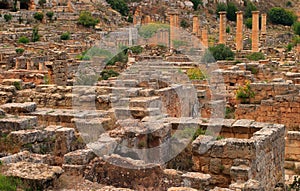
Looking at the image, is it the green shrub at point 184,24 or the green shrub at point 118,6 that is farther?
the green shrub at point 184,24

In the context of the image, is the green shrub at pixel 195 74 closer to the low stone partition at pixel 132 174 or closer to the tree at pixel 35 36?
the low stone partition at pixel 132 174

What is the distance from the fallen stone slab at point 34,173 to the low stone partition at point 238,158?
2.76 m

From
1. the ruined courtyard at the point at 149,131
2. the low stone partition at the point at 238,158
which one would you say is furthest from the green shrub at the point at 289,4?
the low stone partition at the point at 238,158

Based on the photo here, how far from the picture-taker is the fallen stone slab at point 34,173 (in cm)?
701

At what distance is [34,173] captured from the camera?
7180 mm

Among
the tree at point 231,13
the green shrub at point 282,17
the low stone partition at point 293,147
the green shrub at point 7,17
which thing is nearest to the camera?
the low stone partition at point 293,147

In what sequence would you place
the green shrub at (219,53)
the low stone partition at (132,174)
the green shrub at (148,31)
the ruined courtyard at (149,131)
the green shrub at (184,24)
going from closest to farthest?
the ruined courtyard at (149,131)
the low stone partition at (132,174)
the green shrub at (219,53)
the green shrub at (148,31)
the green shrub at (184,24)

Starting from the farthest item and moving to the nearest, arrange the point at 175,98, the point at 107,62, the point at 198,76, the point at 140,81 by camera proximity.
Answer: the point at 107,62 → the point at 198,76 → the point at 140,81 → the point at 175,98

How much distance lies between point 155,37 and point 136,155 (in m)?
41.5

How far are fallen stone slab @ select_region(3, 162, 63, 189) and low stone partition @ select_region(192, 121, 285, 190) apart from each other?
2761mm

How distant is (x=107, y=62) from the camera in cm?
2802

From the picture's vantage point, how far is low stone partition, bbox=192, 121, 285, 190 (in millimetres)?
8797

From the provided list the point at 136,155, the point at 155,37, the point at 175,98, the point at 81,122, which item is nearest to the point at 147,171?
the point at 136,155

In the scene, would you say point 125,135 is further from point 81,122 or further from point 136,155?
point 81,122
